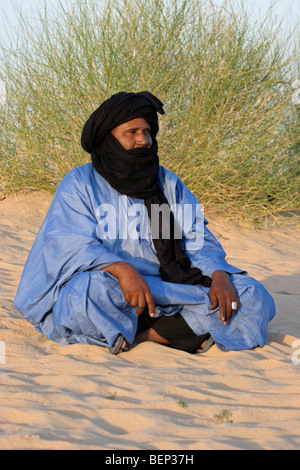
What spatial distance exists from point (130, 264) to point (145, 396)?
75 cm

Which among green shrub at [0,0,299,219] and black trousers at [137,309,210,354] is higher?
green shrub at [0,0,299,219]

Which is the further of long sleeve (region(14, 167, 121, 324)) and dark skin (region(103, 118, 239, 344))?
long sleeve (region(14, 167, 121, 324))

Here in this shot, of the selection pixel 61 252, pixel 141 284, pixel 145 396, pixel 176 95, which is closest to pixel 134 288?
pixel 141 284

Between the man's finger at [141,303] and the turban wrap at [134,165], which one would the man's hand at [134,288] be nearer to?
the man's finger at [141,303]

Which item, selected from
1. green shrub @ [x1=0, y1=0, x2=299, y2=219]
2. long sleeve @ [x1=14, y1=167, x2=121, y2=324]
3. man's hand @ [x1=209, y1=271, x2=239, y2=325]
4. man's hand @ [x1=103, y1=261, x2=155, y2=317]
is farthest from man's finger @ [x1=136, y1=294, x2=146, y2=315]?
green shrub @ [x1=0, y1=0, x2=299, y2=219]

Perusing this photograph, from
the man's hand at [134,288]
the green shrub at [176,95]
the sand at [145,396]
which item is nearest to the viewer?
the sand at [145,396]

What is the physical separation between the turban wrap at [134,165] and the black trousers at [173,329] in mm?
210

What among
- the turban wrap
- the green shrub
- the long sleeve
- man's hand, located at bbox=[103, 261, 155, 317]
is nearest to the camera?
man's hand, located at bbox=[103, 261, 155, 317]

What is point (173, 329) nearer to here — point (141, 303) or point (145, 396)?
point (141, 303)

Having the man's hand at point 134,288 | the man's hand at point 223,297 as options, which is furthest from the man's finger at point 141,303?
the man's hand at point 223,297

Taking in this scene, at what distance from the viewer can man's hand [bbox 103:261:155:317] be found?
2766 millimetres

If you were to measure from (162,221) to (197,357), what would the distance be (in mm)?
735

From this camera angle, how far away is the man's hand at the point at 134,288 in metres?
2.77

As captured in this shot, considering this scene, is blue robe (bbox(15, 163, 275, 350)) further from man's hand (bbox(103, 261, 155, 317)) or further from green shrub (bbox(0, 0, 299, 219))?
green shrub (bbox(0, 0, 299, 219))
